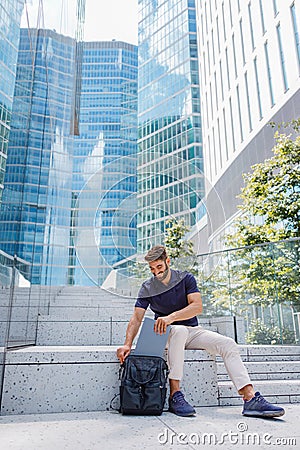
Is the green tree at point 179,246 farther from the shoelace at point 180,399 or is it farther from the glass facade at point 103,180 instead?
the shoelace at point 180,399

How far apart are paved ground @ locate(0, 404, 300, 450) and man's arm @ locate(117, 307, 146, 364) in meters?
0.37

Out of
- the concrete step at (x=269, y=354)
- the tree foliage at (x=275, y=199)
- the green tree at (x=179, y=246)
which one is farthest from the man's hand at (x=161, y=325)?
the tree foliage at (x=275, y=199)

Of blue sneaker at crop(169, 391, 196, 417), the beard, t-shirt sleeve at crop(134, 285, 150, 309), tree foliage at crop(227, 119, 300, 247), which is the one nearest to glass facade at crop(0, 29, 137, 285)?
t-shirt sleeve at crop(134, 285, 150, 309)

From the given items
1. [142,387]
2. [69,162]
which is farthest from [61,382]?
[69,162]

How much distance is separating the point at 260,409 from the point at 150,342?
0.80 m

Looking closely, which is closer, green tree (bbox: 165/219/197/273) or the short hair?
the short hair

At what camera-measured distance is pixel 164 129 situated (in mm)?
11000

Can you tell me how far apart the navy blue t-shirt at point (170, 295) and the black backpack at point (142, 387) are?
520mm

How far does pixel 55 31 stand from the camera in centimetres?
470

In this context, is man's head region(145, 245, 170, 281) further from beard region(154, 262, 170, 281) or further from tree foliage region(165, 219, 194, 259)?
tree foliage region(165, 219, 194, 259)

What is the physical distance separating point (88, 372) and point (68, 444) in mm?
854

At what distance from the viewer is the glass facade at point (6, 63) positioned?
214cm

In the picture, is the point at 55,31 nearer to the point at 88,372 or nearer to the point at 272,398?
the point at 88,372

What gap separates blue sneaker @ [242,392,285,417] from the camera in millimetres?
2318
